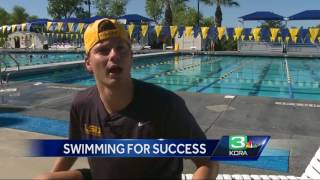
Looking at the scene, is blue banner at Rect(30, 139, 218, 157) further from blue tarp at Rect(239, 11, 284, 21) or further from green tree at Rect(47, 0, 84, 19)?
green tree at Rect(47, 0, 84, 19)

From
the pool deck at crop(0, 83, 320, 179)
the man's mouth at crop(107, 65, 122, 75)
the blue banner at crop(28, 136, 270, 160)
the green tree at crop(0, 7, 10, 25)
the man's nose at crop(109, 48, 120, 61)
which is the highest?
the green tree at crop(0, 7, 10, 25)

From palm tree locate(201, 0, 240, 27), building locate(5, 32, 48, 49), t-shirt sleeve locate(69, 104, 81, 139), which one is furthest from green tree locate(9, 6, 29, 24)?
t-shirt sleeve locate(69, 104, 81, 139)

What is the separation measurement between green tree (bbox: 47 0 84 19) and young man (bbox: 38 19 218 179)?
2839 inches

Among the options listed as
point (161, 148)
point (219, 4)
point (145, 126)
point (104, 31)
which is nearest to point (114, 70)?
point (104, 31)

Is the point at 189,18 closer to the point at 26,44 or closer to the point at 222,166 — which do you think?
the point at 26,44

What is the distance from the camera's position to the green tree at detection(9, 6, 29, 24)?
72.3m

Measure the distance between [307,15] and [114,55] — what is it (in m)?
34.7

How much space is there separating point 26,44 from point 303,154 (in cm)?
4377

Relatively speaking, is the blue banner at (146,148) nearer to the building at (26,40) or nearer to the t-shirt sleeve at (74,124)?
the t-shirt sleeve at (74,124)

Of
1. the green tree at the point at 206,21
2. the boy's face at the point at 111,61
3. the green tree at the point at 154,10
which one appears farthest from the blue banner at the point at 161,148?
the green tree at the point at 154,10

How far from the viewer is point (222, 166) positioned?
4684 mm

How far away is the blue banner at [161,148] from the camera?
1938 mm

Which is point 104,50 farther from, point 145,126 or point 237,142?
point 237,142

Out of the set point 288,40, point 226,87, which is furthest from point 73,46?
point 226,87
